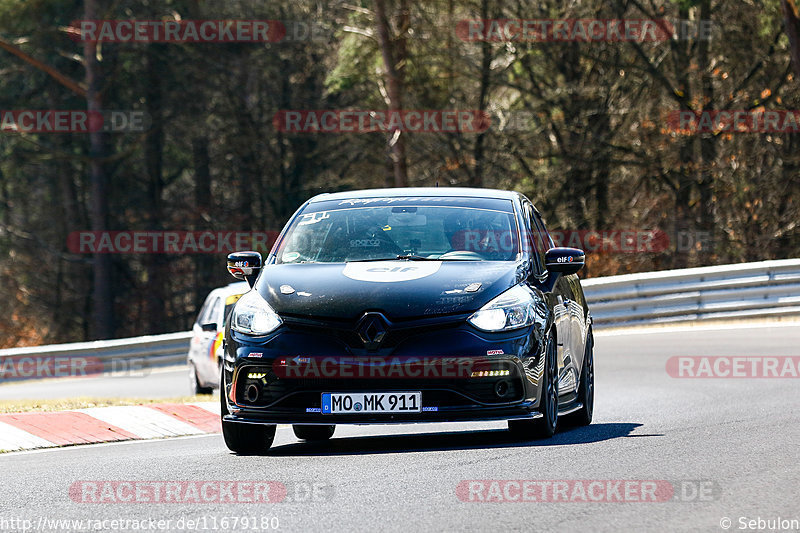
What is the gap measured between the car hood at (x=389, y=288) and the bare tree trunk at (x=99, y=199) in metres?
35.6

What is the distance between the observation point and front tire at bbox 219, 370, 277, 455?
31.1 ft

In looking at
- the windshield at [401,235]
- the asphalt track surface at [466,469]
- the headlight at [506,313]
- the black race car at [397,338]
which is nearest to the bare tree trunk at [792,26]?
the asphalt track surface at [466,469]

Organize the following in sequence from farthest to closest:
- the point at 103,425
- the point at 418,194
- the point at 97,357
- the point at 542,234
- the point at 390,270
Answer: the point at 97,357 → the point at 103,425 → the point at 542,234 → the point at 418,194 → the point at 390,270

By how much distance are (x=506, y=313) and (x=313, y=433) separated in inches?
104

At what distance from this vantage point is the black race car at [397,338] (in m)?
8.93

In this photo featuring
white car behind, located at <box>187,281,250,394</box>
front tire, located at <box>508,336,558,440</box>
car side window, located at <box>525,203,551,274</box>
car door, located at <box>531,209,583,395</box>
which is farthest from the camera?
white car behind, located at <box>187,281,250,394</box>

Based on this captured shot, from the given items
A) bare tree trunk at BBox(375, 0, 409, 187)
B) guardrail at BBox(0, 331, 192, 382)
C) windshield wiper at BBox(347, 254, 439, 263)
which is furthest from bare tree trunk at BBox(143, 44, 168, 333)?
windshield wiper at BBox(347, 254, 439, 263)

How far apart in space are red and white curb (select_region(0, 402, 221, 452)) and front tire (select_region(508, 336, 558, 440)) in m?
3.66

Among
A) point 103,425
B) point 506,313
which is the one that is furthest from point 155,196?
point 506,313

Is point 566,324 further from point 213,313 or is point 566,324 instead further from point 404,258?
point 213,313

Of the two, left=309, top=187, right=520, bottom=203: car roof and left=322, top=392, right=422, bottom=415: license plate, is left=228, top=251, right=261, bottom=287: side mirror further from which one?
left=322, top=392, right=422, bottom=415: license plate

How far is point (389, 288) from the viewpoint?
9094 mm

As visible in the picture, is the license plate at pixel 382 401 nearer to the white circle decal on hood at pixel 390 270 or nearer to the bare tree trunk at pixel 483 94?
the white circle decal on hood at pixel 390 270

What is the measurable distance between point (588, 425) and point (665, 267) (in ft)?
84.4
